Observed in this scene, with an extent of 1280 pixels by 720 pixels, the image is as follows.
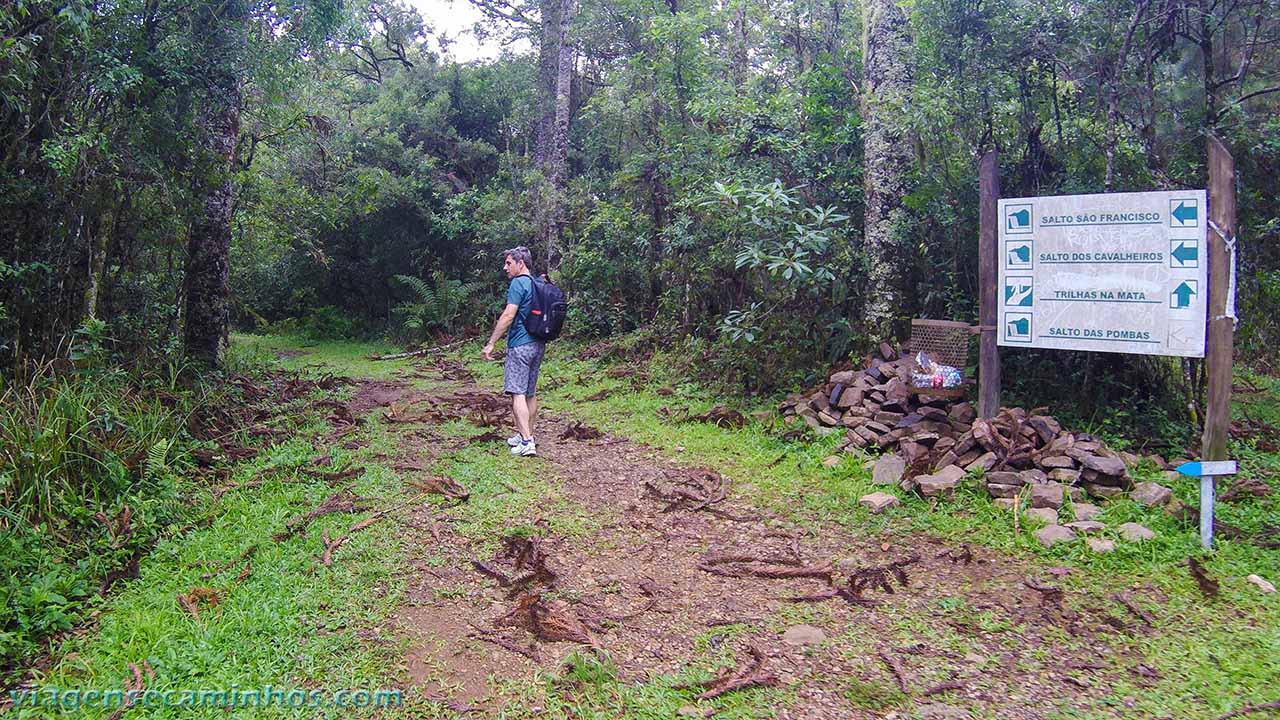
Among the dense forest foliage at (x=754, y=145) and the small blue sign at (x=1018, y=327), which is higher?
the dense forest foliage at (x=754, y=145)

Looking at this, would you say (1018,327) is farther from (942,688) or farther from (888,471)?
(942,688)

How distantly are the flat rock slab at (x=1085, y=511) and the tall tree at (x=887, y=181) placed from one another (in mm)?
3240

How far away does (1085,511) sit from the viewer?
496cm

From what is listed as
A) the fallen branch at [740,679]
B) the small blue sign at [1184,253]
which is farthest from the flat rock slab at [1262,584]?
the fallen branch at [740,679]

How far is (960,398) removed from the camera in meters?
6.64

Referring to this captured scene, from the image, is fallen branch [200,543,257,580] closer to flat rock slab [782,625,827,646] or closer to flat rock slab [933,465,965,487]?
flat rock slab [782,625,827,646]

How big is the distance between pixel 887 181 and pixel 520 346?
424cm

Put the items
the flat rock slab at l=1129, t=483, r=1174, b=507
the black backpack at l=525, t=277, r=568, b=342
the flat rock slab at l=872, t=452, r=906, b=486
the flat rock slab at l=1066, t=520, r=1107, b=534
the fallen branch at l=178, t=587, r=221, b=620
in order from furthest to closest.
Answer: the black backpack at l=525, t=277, r=568, b=342, the flat rock slab at l=872, t=452, r=906, b=486, the flat rock slab at l=1129, t=483, r=1174, b=507, the flat rock slab at l=1066, t=520, r=1107, b=534, the fallen branch at l=178, t=587, r=221, b=620

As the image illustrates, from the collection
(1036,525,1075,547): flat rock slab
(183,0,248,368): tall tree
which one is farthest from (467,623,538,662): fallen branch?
(183,0,248,368): tall tree

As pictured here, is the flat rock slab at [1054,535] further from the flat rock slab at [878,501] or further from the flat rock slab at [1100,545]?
the flat rock slab at [878,501]

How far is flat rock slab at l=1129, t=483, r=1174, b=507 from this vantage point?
4988 millimetres

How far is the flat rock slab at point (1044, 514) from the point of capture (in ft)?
16.2

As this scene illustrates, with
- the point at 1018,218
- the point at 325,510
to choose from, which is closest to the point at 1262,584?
the point at 1018,218

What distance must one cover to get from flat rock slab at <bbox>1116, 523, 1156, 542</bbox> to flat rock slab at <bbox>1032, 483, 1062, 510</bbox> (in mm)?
436
